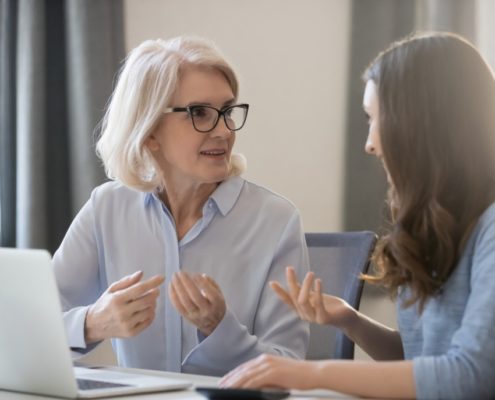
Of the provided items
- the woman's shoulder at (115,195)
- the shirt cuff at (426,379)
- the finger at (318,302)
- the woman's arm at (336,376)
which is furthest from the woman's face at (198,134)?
the shirt cuff at (426,379)

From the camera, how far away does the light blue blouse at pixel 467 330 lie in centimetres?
121

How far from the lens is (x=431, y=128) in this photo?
1.32 m

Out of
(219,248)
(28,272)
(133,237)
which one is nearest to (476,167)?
Answer: (28,272)

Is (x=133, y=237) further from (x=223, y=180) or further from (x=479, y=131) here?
(x=479, y=131)

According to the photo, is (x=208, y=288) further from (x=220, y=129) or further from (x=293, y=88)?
(x=293, y=88)

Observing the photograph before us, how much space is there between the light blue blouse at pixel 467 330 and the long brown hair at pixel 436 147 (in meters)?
0.03

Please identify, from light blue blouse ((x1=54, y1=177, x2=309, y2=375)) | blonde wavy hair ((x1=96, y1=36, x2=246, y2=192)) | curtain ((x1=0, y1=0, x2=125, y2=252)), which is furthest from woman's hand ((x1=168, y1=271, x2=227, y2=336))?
curtain ((x1=0, y1=0, x2=125, y2=252))

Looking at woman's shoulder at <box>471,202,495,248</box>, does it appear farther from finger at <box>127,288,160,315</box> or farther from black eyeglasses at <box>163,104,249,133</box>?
black eyeglasses at <box>163,104,249,133</box>

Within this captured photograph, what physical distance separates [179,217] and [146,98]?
0.96ft

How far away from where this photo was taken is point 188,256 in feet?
6.58

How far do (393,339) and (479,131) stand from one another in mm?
503

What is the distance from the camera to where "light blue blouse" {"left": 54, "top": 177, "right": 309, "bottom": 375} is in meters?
1.94

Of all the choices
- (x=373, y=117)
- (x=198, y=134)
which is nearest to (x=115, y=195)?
(x=198, y=134)

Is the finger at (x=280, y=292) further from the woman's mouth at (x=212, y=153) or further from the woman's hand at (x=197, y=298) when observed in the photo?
the woman's mouth at (x=212, y=153)
